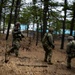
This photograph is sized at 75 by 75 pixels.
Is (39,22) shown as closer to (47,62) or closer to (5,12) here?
(5,12)

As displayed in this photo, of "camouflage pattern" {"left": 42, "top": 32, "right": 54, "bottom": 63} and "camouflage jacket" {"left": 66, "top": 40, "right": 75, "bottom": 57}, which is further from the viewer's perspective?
"camouflage pattern" {"left": 42, "top": 32, "right": 54, "bottom": 63}

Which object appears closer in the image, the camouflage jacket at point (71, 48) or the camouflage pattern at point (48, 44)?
the camouflage jacket at point (71, 48)

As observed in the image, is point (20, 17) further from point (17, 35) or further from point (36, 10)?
point (17, 35)

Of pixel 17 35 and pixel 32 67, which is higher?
pixel 17 35

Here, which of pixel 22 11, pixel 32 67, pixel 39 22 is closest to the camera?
pixel 32 67

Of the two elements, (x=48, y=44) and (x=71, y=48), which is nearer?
(x=71, y=48)

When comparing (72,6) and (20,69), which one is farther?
(72,6)

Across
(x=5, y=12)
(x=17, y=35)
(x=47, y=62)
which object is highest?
(x=5, y=12)

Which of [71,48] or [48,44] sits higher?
[48,44]

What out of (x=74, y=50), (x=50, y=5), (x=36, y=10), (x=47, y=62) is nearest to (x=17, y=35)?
(x=47, y=62)

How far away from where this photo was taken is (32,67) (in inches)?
469

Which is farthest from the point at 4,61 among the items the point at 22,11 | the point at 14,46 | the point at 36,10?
the point at 22,11

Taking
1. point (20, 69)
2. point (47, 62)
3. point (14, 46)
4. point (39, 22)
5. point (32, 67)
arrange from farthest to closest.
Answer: point (39, 22) < point (14, 46) < point (47, 62) < point (32, 67) < point (20, 69)

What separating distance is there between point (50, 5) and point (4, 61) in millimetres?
14816
